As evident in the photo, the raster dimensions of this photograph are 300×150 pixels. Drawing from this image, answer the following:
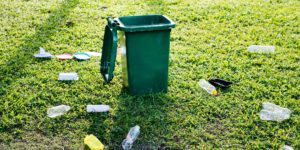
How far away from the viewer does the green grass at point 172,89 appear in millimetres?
2375

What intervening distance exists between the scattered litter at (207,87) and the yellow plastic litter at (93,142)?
1499mm

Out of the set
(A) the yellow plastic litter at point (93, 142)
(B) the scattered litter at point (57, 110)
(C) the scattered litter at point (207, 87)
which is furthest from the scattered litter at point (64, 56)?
(C) the scattered litter at point (207, 87)

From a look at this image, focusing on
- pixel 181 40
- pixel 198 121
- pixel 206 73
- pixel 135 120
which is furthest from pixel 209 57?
pixel 135 120

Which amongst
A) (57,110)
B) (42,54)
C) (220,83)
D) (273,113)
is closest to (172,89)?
(220,83)

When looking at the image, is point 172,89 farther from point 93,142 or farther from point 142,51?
point 93,142

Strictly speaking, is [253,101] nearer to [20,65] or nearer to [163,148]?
[163,148]

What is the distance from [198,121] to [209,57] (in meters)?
1.55

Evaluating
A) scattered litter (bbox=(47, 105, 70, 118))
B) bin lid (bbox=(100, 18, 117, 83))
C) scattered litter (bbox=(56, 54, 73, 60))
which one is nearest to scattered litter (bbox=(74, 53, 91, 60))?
scattered litter (bbox=(56, 54, 73, 60))

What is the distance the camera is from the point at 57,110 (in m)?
2.67

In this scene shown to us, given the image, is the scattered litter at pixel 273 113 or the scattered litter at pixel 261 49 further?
the scattered litter at pixel 261 49

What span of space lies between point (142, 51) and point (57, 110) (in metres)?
1.13

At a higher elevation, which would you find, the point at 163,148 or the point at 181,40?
the point at 181,40

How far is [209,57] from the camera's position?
3850 millimetres

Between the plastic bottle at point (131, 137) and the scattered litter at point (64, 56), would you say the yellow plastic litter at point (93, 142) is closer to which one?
the plastic bottle at point (131, 137)
